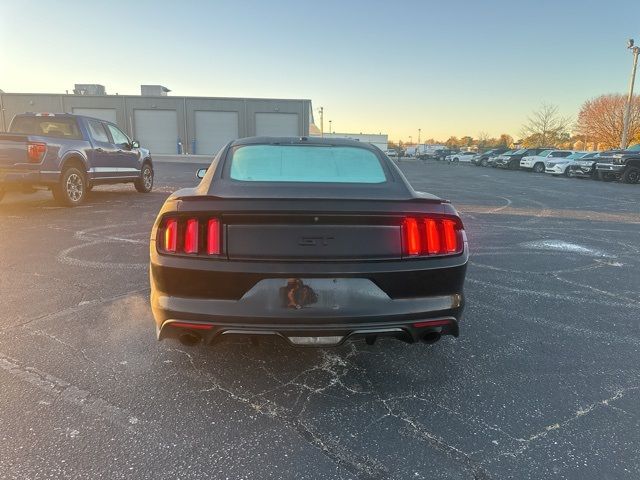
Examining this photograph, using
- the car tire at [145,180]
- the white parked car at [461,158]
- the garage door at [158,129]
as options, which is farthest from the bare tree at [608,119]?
the car tire at [145,180]

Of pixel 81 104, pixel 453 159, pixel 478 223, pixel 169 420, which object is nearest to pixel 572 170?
pixel 478 223

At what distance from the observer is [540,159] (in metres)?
31.4

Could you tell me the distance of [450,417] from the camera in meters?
2.48

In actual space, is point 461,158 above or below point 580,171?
above

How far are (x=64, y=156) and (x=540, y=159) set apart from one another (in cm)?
3111

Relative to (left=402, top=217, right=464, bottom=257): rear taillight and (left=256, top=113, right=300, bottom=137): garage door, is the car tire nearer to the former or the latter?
(left=402, top=217, right=464, bottom=257): rear taillight

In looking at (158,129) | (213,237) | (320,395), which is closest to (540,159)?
(158,129)

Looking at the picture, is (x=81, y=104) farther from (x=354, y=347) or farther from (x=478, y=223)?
(x=354, y=347)

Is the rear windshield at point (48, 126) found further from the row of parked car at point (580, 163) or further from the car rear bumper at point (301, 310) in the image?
the row of parked car at point (580, 163)

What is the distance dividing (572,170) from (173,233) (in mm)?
27536

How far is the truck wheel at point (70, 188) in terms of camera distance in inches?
352

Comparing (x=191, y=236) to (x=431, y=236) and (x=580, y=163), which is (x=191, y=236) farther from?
(x=580, y=163)

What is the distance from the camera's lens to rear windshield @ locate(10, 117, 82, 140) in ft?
31.1

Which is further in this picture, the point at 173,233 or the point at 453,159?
the point at 453,159
